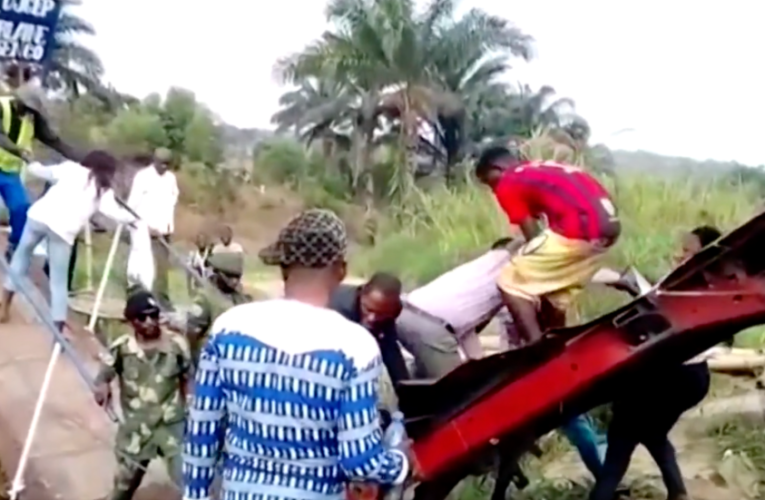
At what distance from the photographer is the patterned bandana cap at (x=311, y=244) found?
242cm

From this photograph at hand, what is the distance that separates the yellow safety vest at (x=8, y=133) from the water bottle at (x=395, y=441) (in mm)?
3793

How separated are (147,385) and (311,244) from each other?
1.98m

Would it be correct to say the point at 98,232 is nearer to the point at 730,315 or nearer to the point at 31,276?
the point at 31,276

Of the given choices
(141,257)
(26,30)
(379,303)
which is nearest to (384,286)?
(379,303)

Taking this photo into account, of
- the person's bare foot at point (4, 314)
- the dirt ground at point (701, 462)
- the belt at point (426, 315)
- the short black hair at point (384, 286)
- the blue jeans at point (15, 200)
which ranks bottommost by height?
the person's bare foot at point (4, 314)

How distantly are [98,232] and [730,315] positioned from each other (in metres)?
4.42

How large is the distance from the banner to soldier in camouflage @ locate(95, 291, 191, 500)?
9.18 feet

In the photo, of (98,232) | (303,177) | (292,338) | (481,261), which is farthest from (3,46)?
(292,338)

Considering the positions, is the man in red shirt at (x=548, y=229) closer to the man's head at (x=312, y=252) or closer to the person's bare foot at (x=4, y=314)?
the man's head at (x=312, y=252)

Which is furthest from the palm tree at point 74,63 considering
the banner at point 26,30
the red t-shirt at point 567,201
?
the red t-shirt at point 567,201

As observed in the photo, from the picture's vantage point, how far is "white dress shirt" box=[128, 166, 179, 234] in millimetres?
6305

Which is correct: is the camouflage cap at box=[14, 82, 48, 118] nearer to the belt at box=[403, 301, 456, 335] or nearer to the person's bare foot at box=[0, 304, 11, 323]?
the person's bare foot at box=[0, 304, 11, 323]

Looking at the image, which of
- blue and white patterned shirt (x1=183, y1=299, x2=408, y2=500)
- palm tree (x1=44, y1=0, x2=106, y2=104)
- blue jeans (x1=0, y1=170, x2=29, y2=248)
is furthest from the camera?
palm tree (x1=44, y1=0, x2=106, y2=104)

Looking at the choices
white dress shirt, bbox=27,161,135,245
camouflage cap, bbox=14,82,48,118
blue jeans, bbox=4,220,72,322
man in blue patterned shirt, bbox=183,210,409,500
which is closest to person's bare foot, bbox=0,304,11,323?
blue jeans, bbox=4,220,72,322
